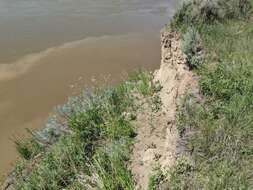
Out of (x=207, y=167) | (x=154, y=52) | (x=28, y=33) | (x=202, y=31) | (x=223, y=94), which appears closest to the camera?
(x=207, y=167)

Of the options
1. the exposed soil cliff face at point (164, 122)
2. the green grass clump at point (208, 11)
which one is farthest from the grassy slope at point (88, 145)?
the green grass clump at point (208, 11)

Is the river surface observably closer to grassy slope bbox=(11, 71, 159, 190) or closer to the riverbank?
grassy slope bbox=(11, 71, 159, 190)

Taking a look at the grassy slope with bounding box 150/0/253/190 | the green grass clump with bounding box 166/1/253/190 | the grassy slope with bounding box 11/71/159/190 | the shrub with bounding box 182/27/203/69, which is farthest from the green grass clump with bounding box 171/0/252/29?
the grassy slope with bounding box 11/71/159/190

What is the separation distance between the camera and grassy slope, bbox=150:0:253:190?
4.67m

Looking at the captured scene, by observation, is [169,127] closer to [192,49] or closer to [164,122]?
[164,122]

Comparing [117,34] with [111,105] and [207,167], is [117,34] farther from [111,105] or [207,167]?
[207,167]

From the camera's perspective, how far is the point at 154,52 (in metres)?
12.5

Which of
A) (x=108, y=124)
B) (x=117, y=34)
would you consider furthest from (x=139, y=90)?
(x=117, y=34)

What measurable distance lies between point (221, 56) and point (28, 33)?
8.58 meters

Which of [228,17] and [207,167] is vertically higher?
[228,17]

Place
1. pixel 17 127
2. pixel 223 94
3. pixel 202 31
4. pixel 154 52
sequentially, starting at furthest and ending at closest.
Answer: pixel 154 52, pixel 17 127, pixel 202 31, pixel 223 94

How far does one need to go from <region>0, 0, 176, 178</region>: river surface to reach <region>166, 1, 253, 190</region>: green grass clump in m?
2.43

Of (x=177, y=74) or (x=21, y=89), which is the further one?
(x=21, y=89)

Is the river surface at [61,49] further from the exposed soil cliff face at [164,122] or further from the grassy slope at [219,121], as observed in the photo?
the grassy slope at [219,121]
